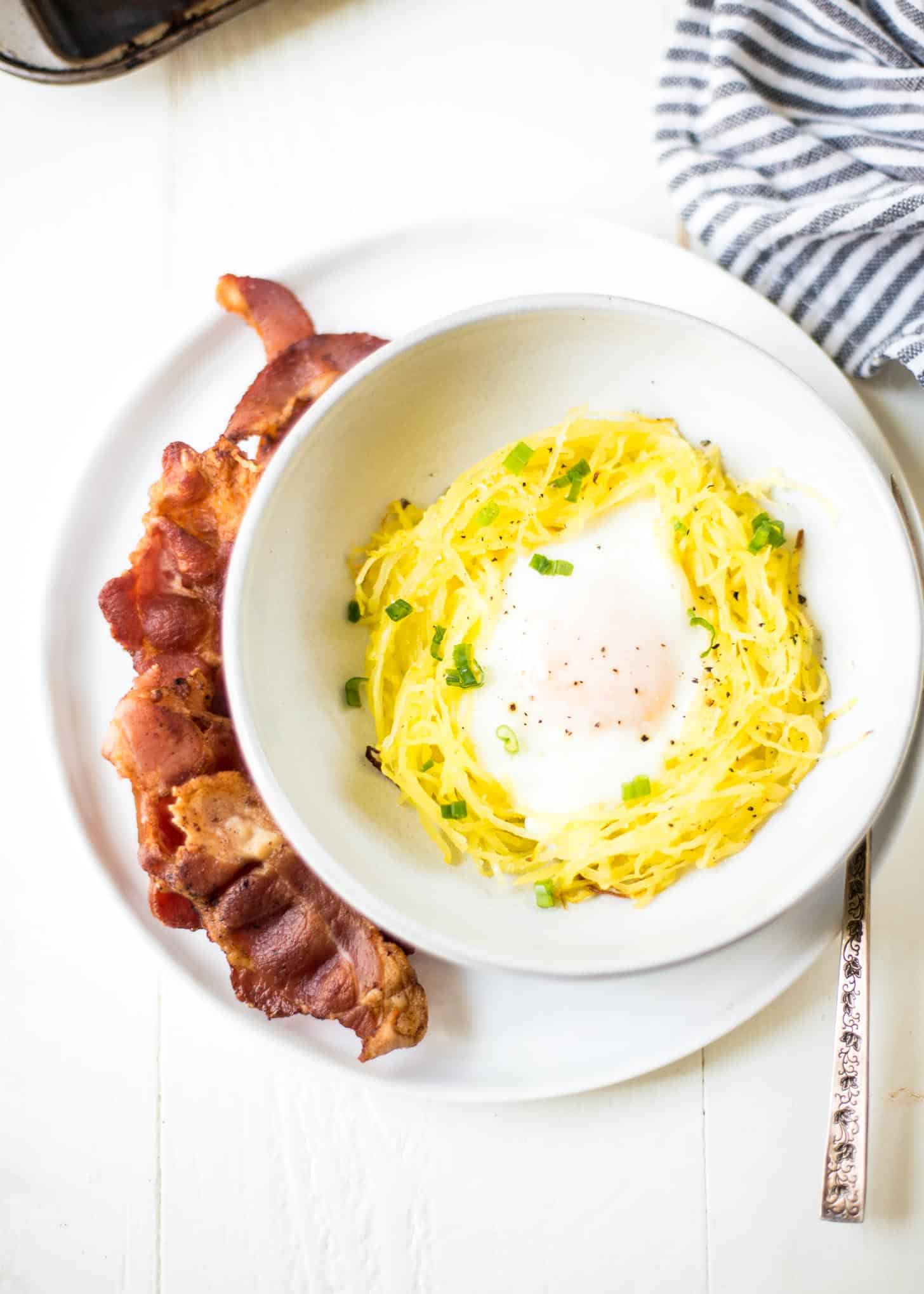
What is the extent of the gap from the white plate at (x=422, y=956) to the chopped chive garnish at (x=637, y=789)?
0.44 meters

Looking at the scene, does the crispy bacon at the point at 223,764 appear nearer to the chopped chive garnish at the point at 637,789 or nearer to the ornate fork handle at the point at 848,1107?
the chopped chive garnish at the point at 637,789

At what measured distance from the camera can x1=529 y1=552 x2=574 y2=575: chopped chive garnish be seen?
9.34 ft

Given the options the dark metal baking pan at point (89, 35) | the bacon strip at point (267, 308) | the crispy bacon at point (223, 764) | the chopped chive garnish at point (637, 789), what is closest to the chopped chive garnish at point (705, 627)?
→ the chopped chive garnish at point (637, 789)

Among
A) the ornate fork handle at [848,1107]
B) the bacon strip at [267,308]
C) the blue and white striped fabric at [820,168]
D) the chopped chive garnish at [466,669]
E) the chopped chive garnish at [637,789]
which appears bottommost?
the ornate fork handle at [848,1107]

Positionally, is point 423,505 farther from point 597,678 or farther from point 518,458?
point 597,678

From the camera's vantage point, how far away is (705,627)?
9.48 ft

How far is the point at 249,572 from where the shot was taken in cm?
258

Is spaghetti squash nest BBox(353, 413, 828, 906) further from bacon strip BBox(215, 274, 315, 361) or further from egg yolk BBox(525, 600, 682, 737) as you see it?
bacon strip BBox(215, 274, 315, 361)

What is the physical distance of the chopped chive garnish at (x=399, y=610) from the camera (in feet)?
9.40

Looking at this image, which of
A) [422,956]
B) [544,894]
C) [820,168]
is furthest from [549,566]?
[820,168]

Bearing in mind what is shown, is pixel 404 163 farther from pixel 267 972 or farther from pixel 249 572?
pixel 267 972

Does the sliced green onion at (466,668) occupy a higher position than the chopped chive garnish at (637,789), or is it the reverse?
the sliced green onion at (466,668)

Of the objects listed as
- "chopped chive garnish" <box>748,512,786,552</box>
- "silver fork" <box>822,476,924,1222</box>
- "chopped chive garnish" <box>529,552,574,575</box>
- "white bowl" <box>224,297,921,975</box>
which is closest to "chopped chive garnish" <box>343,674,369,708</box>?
"white bowl" <box>224,297,921,975</box>

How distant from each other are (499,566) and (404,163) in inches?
53.6
